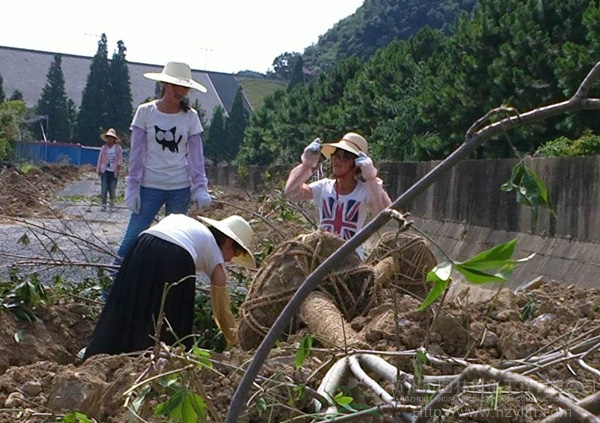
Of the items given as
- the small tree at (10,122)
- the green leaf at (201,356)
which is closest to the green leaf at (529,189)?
the green leaf at (201,356)

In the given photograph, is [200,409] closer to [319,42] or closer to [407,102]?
[407,102]

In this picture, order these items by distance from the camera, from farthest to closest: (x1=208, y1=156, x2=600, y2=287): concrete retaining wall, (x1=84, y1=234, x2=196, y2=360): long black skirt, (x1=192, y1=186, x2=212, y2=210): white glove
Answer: (x1=208, y1=156, x2=600, y2=287): concrete retaining wall < (x1=192, y1=186, x2=212, y2=210): white glove < (x1=84, y1=234, x2=196, y2=360): long black skirt

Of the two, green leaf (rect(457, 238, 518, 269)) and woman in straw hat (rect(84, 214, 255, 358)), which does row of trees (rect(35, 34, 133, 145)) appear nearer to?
woman in straw hat (rect(84, 214, 255, 358))

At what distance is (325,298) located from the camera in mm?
6574

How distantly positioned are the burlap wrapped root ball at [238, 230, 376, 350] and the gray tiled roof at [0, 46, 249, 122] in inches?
4381

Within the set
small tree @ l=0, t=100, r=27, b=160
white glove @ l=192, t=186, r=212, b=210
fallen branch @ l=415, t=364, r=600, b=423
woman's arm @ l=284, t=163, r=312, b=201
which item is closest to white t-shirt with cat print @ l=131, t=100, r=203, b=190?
white glove @ l=192, t=186, r=212, b=210

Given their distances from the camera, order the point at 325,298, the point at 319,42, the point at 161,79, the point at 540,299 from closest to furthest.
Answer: the point at 325,298, the point at 540,299, the point at 161,79, the point at 319,42

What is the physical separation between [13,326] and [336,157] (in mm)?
2387

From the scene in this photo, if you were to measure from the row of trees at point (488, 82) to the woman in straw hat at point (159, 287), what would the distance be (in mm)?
10619

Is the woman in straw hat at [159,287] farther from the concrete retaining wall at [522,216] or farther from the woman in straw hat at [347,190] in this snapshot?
the concrete retaining wall at [522,216]

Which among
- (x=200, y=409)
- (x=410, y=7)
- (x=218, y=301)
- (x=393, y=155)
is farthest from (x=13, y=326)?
(x=410, y=7)

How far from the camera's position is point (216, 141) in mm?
87312

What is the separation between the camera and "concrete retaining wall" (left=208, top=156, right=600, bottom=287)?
10.5m

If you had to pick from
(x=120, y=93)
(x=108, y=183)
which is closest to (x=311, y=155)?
(x=108, y=183)
